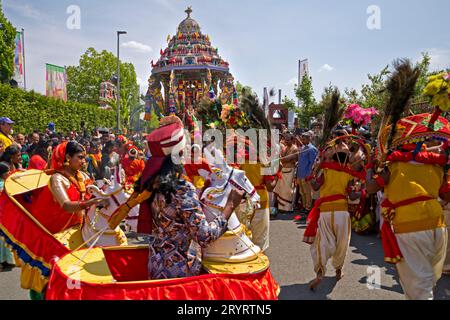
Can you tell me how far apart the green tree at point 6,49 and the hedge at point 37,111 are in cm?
358

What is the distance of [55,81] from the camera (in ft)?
94.5

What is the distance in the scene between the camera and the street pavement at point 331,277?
4.39 metres

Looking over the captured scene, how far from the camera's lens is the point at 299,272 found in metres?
5.18

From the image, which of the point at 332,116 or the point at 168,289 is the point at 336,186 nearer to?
the point at 332,116

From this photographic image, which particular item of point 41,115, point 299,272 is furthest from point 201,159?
point 41,115

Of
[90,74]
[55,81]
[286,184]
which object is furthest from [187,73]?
[286,184]

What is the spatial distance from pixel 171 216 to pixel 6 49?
78.9 ft

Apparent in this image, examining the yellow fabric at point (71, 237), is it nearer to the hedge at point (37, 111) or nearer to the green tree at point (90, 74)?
the hedge at point (37, 111)

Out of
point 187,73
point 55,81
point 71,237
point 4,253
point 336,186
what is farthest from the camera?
point 187,73

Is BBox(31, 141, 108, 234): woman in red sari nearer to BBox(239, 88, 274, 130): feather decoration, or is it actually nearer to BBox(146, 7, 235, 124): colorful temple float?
BBox(239, 88, 274, 130): feather decoration

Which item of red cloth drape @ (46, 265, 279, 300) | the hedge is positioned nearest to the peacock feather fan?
red cloth drape @ (46, 265, 279, 300)

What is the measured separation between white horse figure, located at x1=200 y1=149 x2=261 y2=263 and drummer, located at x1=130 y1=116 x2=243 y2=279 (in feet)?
0.91

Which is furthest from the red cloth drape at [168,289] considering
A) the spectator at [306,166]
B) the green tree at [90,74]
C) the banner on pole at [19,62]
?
the green tree at [90,74]

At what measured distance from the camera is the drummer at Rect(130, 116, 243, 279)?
7.75 ft
